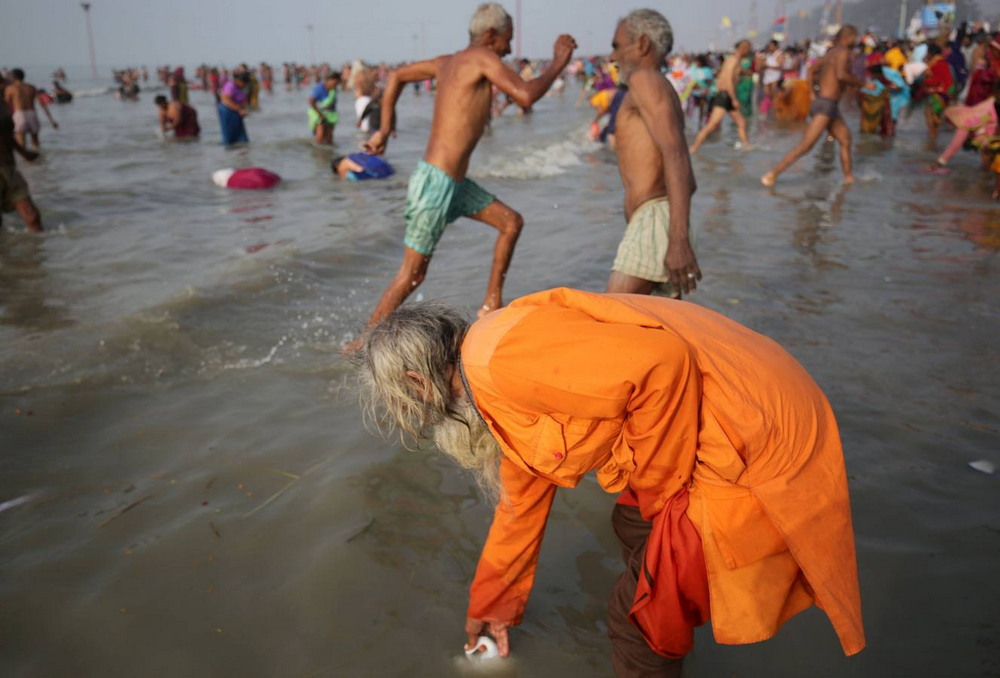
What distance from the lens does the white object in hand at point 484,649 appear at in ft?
6.62

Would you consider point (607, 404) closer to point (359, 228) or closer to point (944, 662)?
point (944, 662)

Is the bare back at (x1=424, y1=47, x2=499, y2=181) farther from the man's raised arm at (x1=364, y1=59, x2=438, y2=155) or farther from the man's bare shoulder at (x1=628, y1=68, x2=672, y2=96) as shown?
the man's bare shoulder at (x1=628, y1=68, x2=672, y2=96)

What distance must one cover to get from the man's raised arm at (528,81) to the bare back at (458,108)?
0.06 meters

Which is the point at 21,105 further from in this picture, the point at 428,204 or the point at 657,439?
the point at 657,439

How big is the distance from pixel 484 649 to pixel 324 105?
14.5 meters

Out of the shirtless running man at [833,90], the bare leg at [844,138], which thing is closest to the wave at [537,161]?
the shirtless running man at [833,90]

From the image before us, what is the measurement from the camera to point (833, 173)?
31.4 ft

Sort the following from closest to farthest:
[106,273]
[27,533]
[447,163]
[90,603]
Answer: [90,603]
[27,533]
[447,163]
[106,273]

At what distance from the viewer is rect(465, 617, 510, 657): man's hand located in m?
1.97

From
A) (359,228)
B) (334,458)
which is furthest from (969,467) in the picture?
(359,228)

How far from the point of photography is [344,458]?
302 centimetres

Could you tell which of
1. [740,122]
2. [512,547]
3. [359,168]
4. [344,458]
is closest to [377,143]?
[344,458]

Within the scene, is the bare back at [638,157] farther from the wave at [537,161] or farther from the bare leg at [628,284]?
the wave at [537,161]

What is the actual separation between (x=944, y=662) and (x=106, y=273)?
6.10m
